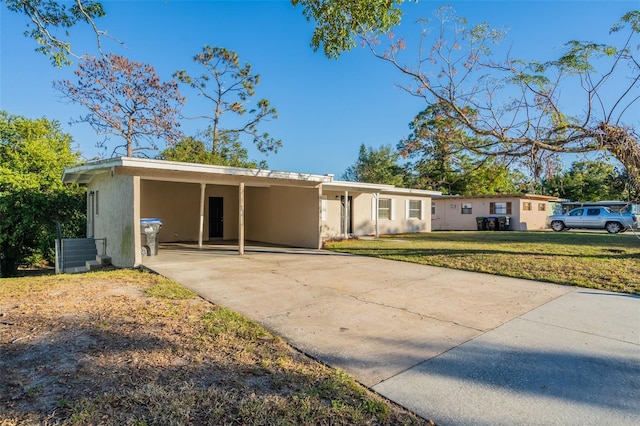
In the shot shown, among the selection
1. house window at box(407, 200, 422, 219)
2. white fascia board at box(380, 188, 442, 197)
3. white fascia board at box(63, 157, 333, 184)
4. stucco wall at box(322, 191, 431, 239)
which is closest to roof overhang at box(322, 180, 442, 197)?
white fascia board at box(380, 188, 442, 197)

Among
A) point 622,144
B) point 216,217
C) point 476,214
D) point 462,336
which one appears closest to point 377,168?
point 476,214

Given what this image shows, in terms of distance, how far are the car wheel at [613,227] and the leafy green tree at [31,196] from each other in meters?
28.6

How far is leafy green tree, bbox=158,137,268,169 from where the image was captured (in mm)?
22781

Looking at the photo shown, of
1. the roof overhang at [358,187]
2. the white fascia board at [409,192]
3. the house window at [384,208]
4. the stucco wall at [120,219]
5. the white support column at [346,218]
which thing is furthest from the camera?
the house window at [384,208]

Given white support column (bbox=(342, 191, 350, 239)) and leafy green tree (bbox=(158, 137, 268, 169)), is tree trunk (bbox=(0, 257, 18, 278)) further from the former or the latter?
white support column (bbox=(342, 191, 350, 239))

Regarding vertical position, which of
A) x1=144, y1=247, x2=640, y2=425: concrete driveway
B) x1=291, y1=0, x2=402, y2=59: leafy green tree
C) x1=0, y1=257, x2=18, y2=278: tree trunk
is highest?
x1=291, y1=0, x2=402, y2=59: leafy green tree

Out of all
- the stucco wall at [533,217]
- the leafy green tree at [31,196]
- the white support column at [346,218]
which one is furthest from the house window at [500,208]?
the leafy green tree at [31,196]

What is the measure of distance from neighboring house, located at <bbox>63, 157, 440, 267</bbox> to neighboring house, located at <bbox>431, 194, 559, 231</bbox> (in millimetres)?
6533

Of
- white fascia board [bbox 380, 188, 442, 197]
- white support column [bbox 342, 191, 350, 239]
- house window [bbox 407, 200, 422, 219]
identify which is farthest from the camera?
house window [bbox 407, 200, 422, 219]

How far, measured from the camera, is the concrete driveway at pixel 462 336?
2.71 metres

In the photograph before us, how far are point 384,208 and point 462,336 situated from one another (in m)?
14.8

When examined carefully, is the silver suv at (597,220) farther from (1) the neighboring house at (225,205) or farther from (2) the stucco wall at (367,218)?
(1) the neighboring house at (225,205)

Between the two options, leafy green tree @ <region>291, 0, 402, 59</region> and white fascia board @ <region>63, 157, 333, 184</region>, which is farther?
white fascia board @ <region>63, 157, 333, 184</region>

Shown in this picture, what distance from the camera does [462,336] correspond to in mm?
4062
